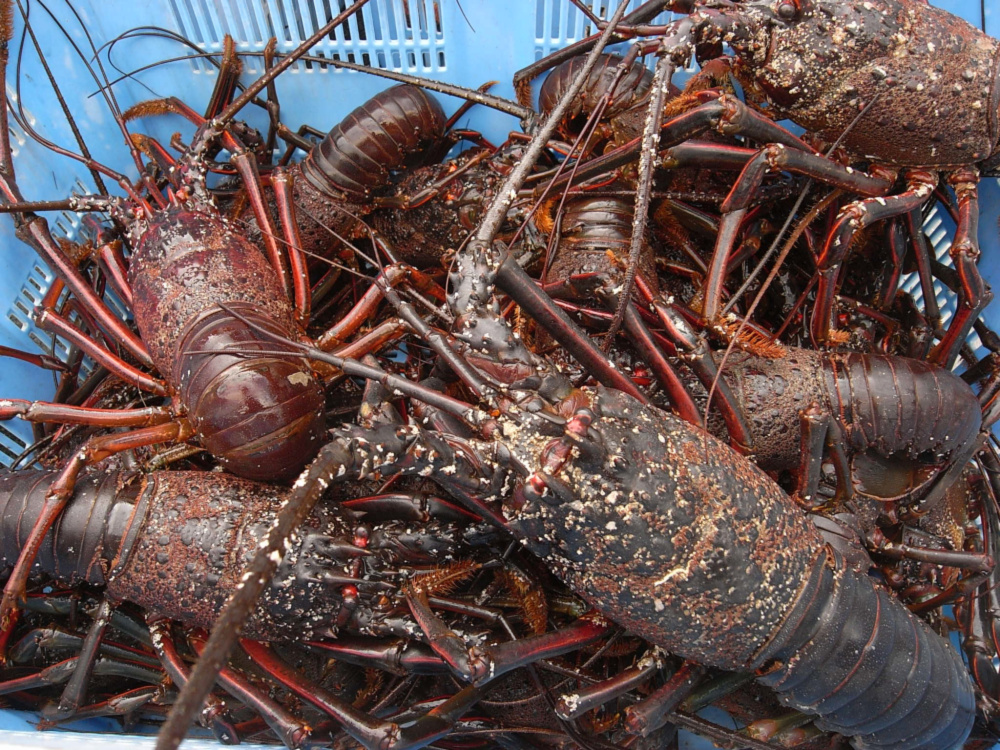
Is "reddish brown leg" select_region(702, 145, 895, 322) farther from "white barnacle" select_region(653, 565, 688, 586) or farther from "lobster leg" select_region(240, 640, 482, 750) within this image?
"lobster leg" select_region(240, 640, 482, 750)

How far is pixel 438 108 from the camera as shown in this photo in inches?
125

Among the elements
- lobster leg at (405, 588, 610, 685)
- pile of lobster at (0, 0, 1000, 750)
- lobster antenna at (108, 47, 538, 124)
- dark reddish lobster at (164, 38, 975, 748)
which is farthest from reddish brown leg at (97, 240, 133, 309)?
lobster leg at (405, 588, 610, 685)

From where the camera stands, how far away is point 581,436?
1693 mm

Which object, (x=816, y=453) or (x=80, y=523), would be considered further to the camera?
(x=80, y=523)

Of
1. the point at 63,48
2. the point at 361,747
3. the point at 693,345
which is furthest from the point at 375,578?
the point at 63,48

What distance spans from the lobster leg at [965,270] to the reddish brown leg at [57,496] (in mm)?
2914

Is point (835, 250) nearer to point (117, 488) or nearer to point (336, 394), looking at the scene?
point (336, 394)

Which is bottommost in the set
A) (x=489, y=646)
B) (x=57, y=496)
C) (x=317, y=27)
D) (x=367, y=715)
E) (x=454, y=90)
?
(x=367, y=715)

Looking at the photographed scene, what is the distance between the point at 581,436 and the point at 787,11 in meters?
1.72

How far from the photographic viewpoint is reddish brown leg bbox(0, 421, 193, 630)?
2.30 m

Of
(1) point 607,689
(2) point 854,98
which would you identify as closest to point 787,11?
(2) point 854,98

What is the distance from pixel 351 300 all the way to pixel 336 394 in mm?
574

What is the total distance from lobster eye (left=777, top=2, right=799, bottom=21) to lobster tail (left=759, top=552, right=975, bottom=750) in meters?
1.79

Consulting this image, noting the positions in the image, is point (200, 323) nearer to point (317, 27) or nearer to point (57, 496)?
point (57, 496)
